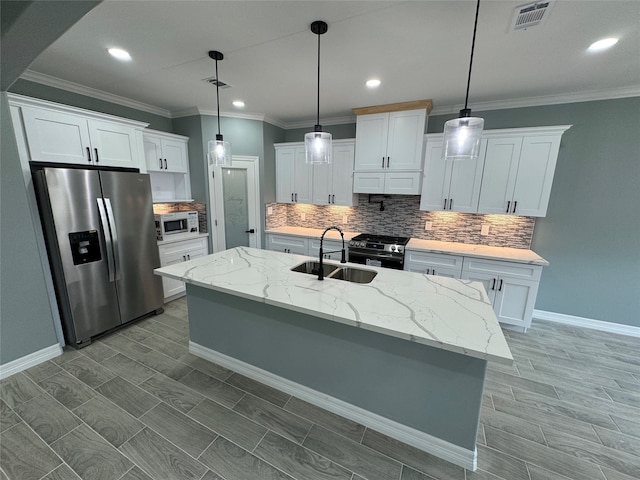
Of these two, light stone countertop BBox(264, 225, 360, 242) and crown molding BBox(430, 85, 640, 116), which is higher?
crown molding BBox(430, 85, 640, 116)

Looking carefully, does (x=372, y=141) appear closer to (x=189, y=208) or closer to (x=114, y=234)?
(x=189, y=208)

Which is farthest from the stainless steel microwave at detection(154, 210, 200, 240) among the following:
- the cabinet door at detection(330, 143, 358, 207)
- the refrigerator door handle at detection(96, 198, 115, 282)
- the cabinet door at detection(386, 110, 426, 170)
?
the cabinet door at detection(386, 110, 426, 170)

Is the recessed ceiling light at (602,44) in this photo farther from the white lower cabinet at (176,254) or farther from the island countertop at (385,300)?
the white lower cabinet at (176,254)

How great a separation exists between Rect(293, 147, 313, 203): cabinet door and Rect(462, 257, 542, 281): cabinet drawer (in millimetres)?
2517

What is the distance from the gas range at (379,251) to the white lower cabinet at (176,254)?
2.33 m

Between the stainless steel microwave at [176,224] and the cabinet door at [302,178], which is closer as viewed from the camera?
the stainless steel microwave at [176,224]

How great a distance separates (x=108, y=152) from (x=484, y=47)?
3780 millimetres

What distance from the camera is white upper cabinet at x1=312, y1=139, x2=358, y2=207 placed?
3854mm

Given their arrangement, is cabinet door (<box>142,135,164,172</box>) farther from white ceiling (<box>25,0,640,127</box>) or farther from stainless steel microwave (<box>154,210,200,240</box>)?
stainless steel microwave (<box>154,210,200,240</box>)

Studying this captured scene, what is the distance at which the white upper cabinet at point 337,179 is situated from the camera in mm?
3854

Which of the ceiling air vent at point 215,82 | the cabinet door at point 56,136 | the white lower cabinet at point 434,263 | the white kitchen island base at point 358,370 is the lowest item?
the white kitchen island base at point 358,370

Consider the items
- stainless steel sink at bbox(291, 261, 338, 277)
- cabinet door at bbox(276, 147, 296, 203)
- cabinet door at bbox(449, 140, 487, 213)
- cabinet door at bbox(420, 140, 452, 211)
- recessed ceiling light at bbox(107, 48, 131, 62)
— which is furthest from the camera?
cabinet door at bbox(276, 147, 296, 203)

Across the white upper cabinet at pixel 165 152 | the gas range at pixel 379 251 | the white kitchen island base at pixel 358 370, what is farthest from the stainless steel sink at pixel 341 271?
the white upper cabinet at pixel 165 152

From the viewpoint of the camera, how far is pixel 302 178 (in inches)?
166
